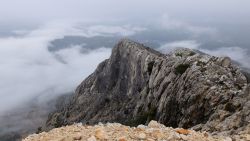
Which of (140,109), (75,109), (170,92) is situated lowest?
(75,109)

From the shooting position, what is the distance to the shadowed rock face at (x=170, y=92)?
197 feet

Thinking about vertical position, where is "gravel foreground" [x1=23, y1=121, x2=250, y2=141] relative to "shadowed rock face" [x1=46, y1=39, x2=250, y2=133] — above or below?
above

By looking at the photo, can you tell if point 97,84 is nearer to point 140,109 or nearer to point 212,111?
point 140,109

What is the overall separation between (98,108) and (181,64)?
6901 centimetres

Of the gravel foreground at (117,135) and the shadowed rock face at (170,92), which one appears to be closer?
the gravel foreground at (117,135)

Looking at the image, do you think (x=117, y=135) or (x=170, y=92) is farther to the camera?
(x=170, y=92)

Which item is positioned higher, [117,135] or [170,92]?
[117,135]

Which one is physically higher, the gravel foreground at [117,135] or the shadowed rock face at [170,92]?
the gravel foreground at [117,135]

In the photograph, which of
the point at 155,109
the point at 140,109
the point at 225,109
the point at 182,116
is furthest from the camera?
the point at 140,109

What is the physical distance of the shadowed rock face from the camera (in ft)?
197

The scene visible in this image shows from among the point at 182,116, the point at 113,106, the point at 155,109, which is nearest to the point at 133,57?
the point at 113,106

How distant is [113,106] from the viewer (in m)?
143

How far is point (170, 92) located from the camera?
86.2m

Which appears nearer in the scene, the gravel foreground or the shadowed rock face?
the gravel foreground
